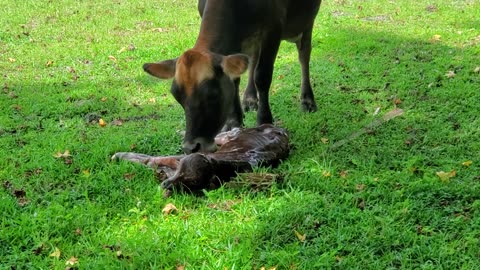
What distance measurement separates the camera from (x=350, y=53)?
8.59 metres

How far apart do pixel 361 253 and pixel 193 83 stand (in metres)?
1.77

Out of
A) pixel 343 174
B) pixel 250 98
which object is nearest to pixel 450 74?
pixel 250 98

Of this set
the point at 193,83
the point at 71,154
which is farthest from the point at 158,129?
the point at 193,83

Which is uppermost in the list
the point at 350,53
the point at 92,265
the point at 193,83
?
the point at 193,83

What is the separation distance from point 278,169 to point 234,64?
0.87m

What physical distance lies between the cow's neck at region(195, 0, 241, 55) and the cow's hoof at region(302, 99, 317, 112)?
151 centimetres

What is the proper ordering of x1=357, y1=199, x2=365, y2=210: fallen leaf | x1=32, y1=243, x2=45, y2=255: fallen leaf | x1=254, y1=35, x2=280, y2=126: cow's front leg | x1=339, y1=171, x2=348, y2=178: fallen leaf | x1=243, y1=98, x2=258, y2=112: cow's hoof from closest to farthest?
x1=32, y1=243, x2=45, y2=255: fallen leaf < x1=357, y1=199, x2=365, y2=210: fallen leaf < x1=339, y1=171, x2=348, y2=178: fallen leaf < x1=254, y1=35, x2=280, y2=126: cow's front leg < x1=243, y1=98, x2=258, y2=112: cow's hoof

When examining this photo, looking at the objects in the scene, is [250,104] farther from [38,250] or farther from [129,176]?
[38,250]

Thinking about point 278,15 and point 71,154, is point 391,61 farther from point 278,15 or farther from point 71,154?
point 71,154

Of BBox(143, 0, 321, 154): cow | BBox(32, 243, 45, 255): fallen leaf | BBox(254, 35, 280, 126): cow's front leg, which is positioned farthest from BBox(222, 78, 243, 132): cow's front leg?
BBox(32, 243, 45, 255): fallen leaf

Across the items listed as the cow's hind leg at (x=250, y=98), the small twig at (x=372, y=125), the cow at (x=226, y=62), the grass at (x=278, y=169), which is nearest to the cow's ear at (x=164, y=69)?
the cow at (x=226, y=62)

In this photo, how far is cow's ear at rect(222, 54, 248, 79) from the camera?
4578 millimetres

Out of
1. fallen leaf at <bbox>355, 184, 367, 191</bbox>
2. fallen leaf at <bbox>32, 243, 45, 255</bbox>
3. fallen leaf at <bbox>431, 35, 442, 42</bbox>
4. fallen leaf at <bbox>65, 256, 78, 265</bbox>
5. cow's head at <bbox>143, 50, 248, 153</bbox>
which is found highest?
cow's head at <bbox>143, 50, 248, 153</bbox>

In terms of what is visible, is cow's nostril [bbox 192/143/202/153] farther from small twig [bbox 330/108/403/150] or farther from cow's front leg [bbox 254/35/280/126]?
cow's front leg [bbox 254/35/280/126]
